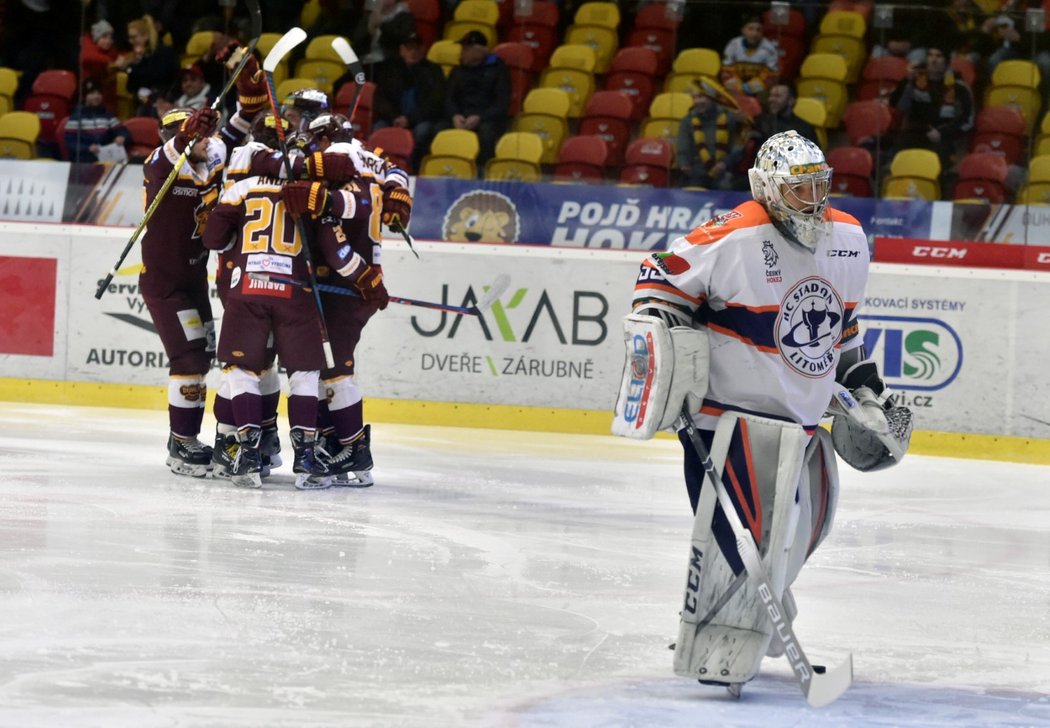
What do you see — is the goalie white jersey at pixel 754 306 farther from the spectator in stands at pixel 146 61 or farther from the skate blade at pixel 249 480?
the spectator in stands at pixel 146 61

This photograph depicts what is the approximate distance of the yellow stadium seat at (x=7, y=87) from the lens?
380 inches

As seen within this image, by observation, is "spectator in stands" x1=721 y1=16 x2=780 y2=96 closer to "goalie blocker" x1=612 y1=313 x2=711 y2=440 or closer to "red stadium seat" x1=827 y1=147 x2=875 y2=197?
"red stadium seat" x1=827 y1=147 x2=875 y2=197

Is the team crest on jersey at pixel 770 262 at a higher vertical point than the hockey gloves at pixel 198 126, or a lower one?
lower

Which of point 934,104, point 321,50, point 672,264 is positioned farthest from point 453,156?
point 672,264

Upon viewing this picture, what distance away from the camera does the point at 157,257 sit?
22.0 ft

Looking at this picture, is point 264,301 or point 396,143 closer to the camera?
point 264,301

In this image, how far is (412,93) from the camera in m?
9.32

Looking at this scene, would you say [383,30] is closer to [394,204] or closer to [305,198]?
[394,204]

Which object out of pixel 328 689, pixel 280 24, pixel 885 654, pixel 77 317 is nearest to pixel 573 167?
pixel 280 24

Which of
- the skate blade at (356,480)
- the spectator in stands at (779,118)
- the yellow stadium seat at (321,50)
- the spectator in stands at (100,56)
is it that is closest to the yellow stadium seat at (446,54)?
the yellow stadium seat at (321,50)

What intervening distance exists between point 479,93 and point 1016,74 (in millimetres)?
2919

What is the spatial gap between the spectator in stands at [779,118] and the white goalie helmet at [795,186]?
17.8 feet

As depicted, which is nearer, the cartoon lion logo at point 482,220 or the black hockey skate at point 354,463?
the black hockey skate at point 354,463

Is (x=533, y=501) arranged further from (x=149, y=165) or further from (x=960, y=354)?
(x=960, y=354)
